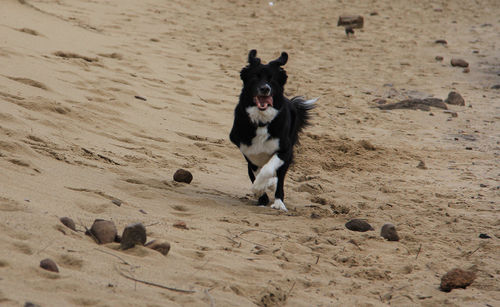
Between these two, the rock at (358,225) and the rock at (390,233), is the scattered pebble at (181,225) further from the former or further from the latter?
the rock at (390,233)

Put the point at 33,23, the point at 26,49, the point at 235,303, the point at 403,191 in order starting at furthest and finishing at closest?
the point at 33,23, the point at 26,49, the point at 403,191, the point at 235,303

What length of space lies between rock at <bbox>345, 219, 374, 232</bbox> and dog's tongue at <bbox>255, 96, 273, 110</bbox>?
1.25m

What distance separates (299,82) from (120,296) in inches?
313

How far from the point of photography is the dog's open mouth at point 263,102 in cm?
546

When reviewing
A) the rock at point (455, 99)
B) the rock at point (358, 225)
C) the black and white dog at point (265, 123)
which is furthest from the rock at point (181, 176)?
the rock at point (455, 99)

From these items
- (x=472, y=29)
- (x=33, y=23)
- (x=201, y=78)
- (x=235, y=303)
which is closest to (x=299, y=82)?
(x=201, y=78)

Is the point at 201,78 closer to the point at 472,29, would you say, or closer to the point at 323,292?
the point at 323,292

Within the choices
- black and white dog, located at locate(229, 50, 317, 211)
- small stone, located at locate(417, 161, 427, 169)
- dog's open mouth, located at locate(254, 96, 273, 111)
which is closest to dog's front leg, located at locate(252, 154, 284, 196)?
black and white dog, located at locate(229, 50, 317, 211)

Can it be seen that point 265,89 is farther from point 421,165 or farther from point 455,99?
point 455,99

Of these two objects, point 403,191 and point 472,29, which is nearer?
point 403,191

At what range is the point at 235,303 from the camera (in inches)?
122

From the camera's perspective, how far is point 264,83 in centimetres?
545

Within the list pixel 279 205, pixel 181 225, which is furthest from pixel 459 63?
pixel 181 225

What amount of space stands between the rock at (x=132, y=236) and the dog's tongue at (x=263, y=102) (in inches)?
86.0
